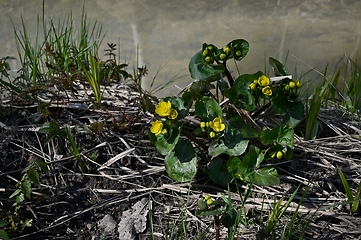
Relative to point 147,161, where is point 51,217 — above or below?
below

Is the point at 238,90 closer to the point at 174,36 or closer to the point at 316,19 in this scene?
the point at 174,36

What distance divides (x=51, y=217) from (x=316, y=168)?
0.95 m

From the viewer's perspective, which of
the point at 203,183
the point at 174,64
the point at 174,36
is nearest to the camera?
the point at 203,183

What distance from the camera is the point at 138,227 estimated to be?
1526mm

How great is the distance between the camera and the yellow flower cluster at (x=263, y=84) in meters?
1.52

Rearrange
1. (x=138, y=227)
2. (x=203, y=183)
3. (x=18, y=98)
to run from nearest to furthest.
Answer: (x=138, y=227)
(x=203, y=183)
(x=18, y=98)

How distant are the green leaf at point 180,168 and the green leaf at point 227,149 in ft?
0.24

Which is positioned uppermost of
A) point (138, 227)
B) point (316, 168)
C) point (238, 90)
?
point (238, 90)

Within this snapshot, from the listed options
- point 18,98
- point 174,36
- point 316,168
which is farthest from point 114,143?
point 174,36

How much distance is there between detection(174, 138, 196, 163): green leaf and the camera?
152 centimetres

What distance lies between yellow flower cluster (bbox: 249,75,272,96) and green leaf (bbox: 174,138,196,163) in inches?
11.3

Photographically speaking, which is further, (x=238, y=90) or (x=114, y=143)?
(x=114, y=143)

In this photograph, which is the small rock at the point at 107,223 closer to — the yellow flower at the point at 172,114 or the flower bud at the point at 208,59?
the yellow flower at the point at 172,114

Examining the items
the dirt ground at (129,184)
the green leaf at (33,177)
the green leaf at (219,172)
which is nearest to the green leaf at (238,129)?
the green leaf at (219,172)
